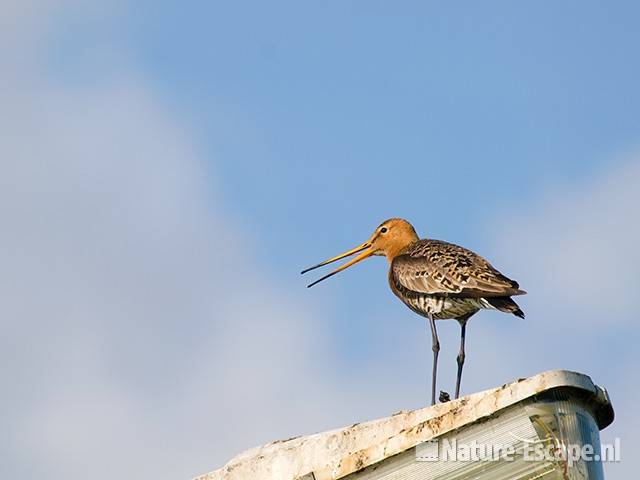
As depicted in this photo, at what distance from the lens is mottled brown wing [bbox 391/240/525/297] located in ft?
47.4

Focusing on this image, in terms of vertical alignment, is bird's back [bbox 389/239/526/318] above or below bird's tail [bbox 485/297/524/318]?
above

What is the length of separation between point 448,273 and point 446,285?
158 mm

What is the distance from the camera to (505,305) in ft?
46.7

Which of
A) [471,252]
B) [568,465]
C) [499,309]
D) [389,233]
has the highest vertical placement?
[389,233]

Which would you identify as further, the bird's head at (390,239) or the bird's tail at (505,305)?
the bird's head at (390,239)

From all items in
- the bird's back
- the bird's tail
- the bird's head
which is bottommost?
the bird's tail

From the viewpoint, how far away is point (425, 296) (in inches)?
600

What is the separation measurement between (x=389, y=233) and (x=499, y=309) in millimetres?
3145

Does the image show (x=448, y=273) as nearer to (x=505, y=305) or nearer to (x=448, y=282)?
(x=448, y=282)

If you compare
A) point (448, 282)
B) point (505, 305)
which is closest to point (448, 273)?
point (448, 282)

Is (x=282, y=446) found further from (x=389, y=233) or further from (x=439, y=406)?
(x=389, y=233)

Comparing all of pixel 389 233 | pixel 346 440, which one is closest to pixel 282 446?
pixel 346 440

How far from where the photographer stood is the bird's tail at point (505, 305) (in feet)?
46.1

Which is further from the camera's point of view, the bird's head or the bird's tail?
the bird's head
